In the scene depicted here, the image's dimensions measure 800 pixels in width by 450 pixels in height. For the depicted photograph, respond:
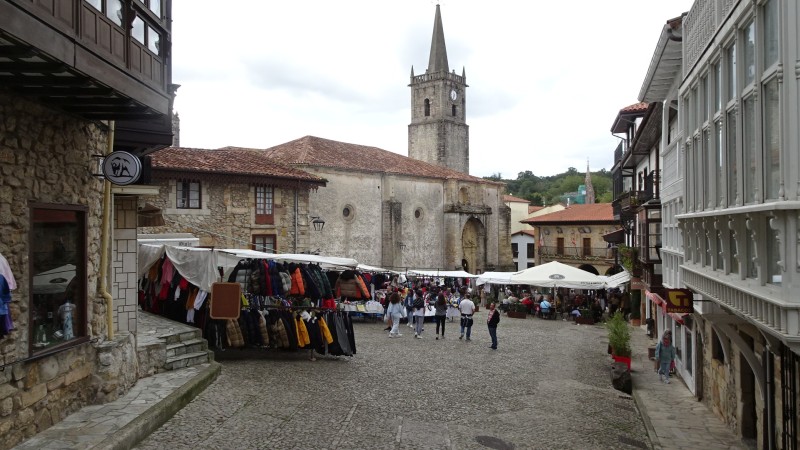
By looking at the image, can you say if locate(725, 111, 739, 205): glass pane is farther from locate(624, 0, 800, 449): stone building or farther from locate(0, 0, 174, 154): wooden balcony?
locate(0, 0, 174, 154): wooden balcony

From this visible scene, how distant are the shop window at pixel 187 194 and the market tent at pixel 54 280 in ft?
58.2

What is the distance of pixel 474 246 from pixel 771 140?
45983 millimetres

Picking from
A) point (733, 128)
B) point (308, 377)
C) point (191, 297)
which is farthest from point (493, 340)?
point (733, 128)

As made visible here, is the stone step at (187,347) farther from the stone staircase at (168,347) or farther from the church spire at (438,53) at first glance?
the church spire at (438,53)

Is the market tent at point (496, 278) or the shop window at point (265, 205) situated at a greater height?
the shop window at point (265, 205)

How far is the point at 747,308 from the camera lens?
19.3 ft

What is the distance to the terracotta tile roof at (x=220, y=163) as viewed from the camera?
24.9 meters

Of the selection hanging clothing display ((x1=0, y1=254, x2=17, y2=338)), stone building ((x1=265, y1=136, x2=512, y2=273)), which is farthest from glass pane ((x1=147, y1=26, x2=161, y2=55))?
stone building ((x1=265, y1=136, x2=512, y2=273))

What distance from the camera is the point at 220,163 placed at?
26594 millimetres

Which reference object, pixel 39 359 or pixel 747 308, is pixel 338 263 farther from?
pixel 747 308

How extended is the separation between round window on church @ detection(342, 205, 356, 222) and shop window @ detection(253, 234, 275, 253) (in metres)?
11.6

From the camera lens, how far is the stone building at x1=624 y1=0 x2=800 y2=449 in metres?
4.70

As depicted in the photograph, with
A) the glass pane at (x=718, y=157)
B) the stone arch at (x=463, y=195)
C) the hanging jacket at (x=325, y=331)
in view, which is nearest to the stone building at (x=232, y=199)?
the hanging jacket at (x=325, y=331)

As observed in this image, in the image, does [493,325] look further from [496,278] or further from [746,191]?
[496,278]
